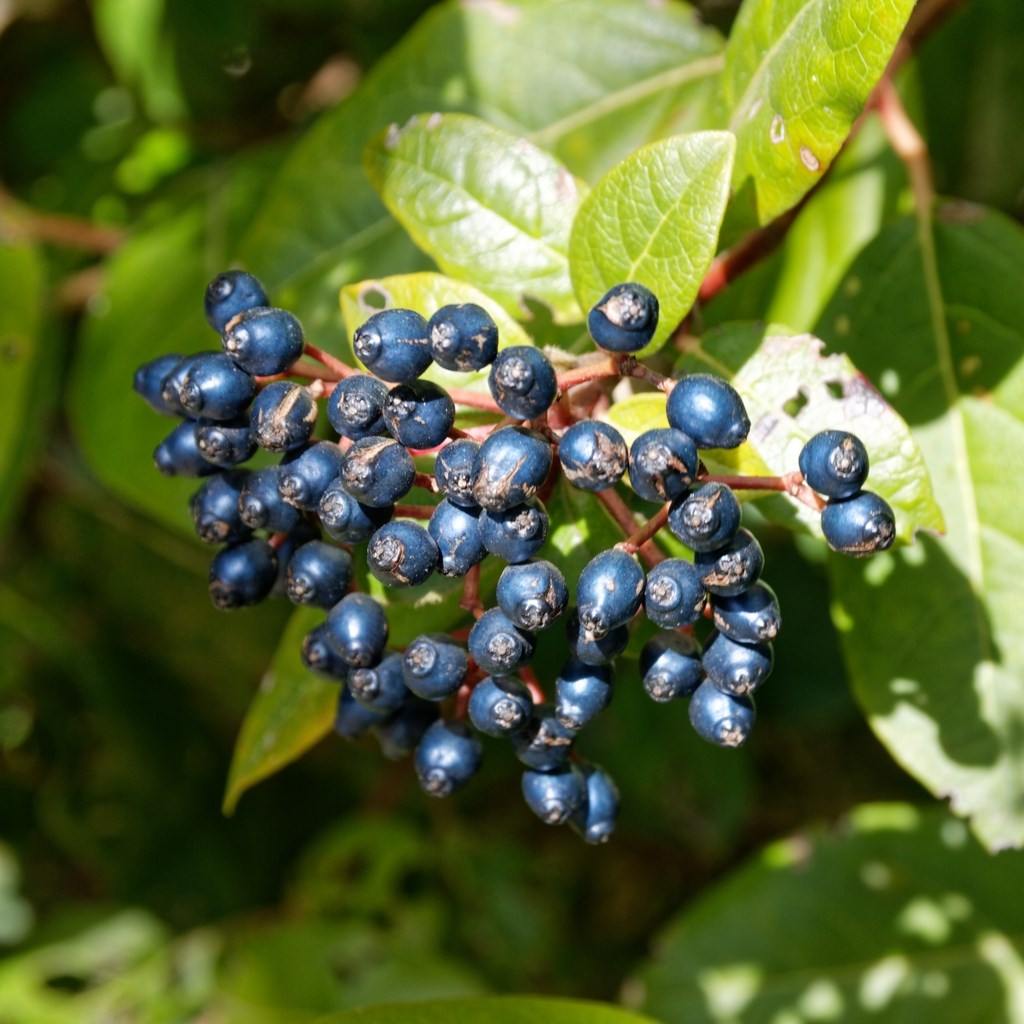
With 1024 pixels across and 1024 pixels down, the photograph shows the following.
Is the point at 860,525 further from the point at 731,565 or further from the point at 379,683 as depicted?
the point at 379,683

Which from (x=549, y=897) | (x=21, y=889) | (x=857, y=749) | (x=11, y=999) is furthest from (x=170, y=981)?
A: (x=857, y=749)

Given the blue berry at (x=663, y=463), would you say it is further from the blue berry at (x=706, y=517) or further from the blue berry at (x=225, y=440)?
the blue berry at (x=225, y=440)

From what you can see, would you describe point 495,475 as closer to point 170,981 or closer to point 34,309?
point 34,309

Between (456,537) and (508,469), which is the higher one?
(508,469)

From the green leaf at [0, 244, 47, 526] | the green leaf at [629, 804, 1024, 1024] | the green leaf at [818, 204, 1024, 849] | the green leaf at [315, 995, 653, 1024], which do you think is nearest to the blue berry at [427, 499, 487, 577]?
the green leaf at [315, 995, 653, 1024]

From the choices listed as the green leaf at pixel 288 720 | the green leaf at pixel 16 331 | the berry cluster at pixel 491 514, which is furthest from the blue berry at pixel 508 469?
the green leaf at pixel 16 331

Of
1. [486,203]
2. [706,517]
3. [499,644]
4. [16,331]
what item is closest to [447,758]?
[499,644]

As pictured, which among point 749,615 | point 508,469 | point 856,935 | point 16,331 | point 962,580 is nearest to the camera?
point 508,469
